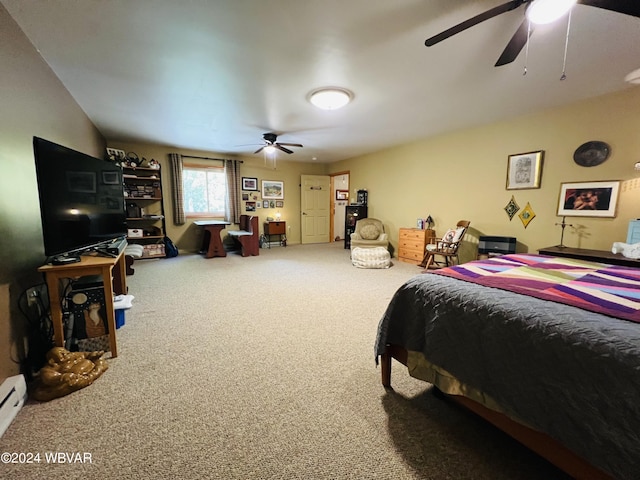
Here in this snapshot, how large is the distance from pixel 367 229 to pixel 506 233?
2.61 meters

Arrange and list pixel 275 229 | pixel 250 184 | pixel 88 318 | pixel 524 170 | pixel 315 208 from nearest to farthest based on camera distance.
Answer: pixel 88 318 → pixel 524 170 → pixel 250 184 → pixel 275 229 → pixel 315 208

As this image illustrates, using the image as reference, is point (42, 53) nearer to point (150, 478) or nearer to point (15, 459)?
point (15, 459)

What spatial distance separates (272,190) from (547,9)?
6373mm

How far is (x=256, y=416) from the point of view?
144 cm

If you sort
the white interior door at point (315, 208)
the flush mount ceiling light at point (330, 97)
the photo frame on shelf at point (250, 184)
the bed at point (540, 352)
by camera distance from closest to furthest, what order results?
1. the bed at point (540, 352)
2. the flush mount ceiling light at point (330, 97)
3. the photo frame on shelf at point (250, 184)
4. the white interior door at point (315, 208)

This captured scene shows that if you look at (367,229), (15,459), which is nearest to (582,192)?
(367,229)

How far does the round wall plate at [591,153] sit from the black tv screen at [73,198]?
526 centimetres

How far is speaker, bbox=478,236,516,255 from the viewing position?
3756 millimetres

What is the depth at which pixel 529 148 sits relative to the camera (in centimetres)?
363

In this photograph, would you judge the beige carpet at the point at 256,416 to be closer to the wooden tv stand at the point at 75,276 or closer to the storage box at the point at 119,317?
the storage box at the point at 119,317

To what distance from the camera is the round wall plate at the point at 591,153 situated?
3.01m

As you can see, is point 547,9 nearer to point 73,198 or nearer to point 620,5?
point 620,5

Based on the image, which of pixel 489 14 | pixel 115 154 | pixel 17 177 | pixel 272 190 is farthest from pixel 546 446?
pixel 272 190

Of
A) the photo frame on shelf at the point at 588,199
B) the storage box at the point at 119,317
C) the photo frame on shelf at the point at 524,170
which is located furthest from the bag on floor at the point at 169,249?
the photo frame on shelf at the point at 588,199
